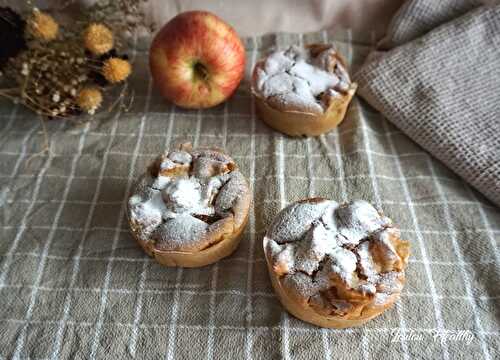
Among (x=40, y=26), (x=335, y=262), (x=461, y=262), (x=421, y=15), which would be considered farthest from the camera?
(x=421, y=15)

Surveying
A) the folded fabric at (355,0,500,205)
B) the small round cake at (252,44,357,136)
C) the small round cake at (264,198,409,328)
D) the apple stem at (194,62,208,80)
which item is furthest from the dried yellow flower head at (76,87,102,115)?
the folded fabric at (355,0,500,205)

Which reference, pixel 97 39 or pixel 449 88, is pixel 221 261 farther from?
pixel 449 88

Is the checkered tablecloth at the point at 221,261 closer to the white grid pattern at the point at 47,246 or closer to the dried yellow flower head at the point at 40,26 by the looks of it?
the white grid pattern at the point at 47,246

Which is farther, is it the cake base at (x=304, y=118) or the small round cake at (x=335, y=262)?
the cake base at (x=304, y=118)

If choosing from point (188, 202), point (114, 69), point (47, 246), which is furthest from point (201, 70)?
point (47, 246)

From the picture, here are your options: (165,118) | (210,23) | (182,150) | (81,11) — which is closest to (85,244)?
(182,150)

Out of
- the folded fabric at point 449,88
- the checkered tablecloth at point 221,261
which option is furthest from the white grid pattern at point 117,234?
the folded fabric at point 449,88
